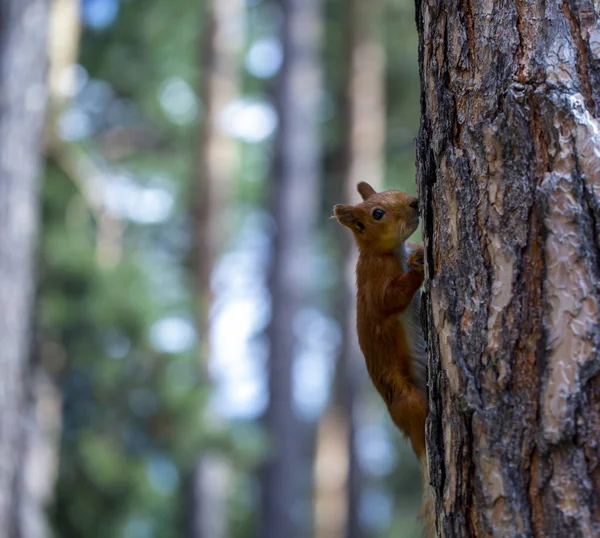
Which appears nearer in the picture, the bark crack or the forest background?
the bark crack

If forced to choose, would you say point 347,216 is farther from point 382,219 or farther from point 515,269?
point 515,269

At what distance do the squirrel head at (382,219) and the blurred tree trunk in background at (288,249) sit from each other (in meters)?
7.97

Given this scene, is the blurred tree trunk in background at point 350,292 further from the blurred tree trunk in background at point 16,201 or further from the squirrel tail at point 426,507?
the squirrel tail at point 426,507

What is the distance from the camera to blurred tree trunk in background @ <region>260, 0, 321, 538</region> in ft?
35.2

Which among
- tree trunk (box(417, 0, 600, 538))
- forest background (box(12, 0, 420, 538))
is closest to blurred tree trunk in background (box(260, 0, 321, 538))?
forest background (box(12, 0, 420, 538))

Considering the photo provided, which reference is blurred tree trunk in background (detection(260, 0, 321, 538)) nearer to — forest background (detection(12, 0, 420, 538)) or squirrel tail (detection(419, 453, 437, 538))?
forest background (detection(12, 0, 420, 538))

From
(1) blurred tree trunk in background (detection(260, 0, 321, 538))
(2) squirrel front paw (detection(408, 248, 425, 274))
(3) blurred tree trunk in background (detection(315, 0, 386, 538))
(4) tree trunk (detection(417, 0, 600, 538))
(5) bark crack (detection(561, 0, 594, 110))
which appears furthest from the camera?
(3) blurred tree trunk in background (detection(315, 0, 386, 538))

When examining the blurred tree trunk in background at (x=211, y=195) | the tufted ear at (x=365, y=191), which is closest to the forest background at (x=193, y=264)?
the blurred tree trunk in background at (x=211, y=195)

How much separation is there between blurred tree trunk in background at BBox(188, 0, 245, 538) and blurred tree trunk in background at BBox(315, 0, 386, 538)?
2.21 meters

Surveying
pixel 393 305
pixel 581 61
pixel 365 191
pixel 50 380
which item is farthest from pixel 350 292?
pixel 581 61

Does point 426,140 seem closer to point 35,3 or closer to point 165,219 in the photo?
point 35,3

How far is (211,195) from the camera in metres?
10.4

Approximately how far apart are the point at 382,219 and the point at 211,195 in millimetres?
7799

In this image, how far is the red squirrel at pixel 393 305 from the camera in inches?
89.2
